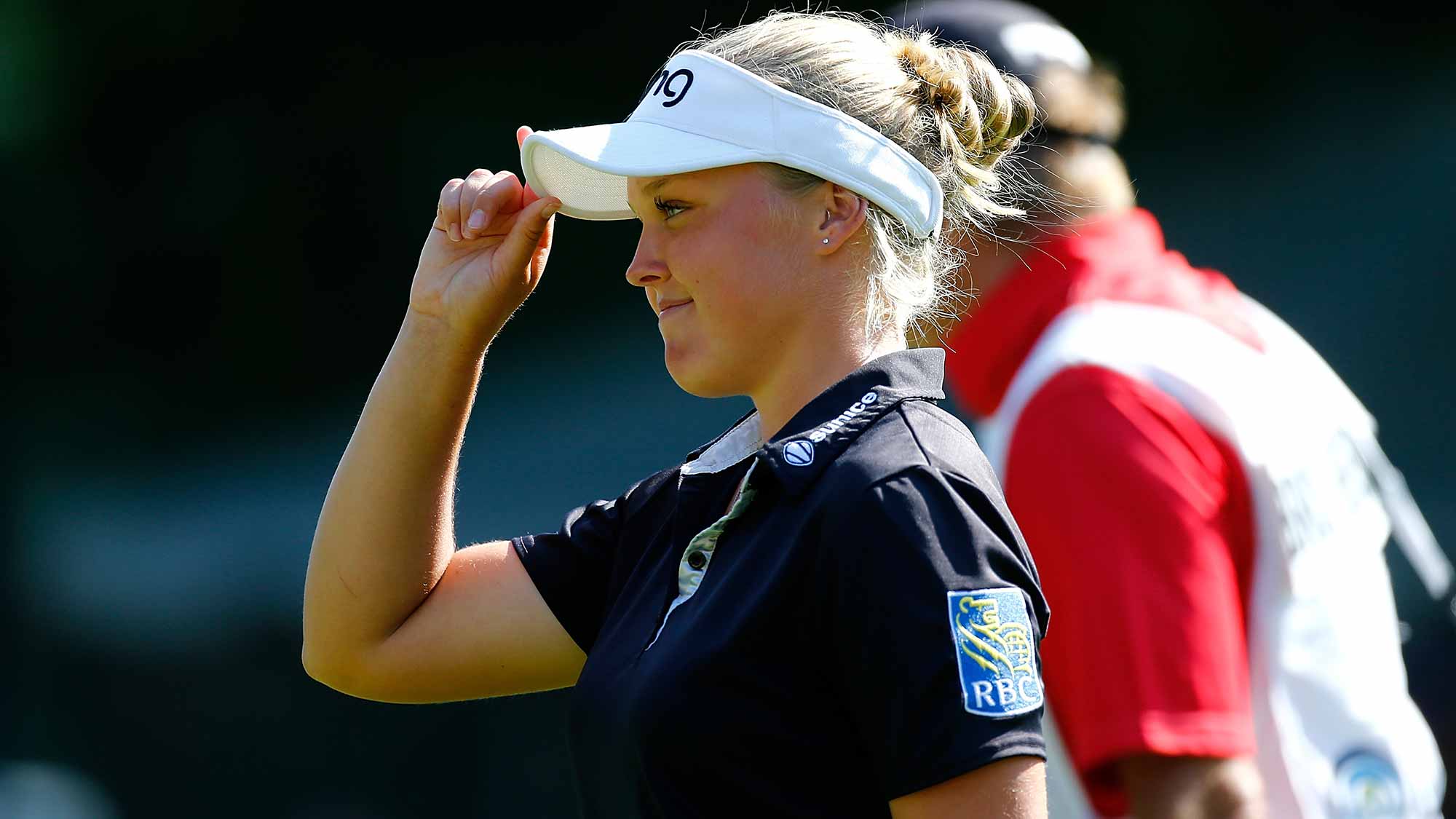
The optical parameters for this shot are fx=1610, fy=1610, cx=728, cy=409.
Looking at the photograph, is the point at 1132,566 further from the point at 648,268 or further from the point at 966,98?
the point at 648,268

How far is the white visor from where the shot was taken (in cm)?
142

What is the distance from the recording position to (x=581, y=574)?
5.29ft

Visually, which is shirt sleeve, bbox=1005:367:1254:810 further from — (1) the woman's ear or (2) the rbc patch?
(2) the rbc patch

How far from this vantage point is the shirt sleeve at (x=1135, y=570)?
5.80 feet

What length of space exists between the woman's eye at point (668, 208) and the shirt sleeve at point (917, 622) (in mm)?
380

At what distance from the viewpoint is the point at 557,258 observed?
15.4 feet

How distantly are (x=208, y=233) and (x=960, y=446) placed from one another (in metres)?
4.09

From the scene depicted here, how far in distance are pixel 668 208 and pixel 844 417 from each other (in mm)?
286

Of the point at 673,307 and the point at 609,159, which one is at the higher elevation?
the point at 609,159

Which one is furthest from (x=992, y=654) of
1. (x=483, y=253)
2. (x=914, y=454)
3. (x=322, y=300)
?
(x=322, y=300)

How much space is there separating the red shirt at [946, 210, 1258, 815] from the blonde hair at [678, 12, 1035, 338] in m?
0.35

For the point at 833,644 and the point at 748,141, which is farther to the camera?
the point at 748,141

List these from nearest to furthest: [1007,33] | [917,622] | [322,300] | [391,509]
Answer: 1. [917,622]
2. [391,509]
3. [1007,33]
4. [322,300]

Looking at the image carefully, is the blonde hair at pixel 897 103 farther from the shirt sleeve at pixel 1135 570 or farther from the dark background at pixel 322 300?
the dark background at pixel 322 300
